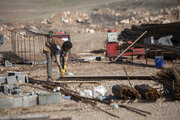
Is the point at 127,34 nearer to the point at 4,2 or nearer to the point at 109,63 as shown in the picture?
the point at 109,63

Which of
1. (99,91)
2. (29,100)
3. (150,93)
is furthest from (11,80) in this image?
(150,93)

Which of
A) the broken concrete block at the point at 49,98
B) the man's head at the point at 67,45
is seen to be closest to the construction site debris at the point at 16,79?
the man's head at the point at 67,45

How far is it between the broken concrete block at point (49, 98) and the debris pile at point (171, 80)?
8.93 ft

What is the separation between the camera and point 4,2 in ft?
213

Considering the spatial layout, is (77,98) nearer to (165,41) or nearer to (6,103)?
(6,103)

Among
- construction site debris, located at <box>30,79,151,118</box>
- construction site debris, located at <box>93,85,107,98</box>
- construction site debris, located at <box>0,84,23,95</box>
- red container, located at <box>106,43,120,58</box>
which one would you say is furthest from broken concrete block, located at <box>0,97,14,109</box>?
red container, located at <box>106,43,120,58</box>

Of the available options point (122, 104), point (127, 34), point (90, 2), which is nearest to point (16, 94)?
point (122, 104)

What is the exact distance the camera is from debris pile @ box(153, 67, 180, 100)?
7.49m

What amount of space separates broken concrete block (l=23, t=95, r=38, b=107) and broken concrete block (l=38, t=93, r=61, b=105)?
12cm

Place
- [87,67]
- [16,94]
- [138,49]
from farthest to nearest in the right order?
[138,49], [87,67], [16,94]

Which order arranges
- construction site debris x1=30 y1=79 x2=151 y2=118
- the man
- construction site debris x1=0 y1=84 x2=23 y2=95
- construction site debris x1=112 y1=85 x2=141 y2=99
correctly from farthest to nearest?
the man → construction site debris x1=0 y1=84 x2=23 y2=95 → construction site debris x1=112 y1=85 x2=141 y2=99 → construction site debris x1=30 y1=79 x2=151 y2=118

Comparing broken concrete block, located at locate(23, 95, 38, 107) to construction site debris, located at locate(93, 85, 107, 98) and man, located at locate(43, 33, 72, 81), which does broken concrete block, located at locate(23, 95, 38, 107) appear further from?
man, located at locate(43, 33, 72, 81)

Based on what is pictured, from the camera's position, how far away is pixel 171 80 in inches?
313

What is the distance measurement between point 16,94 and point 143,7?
151 ft
